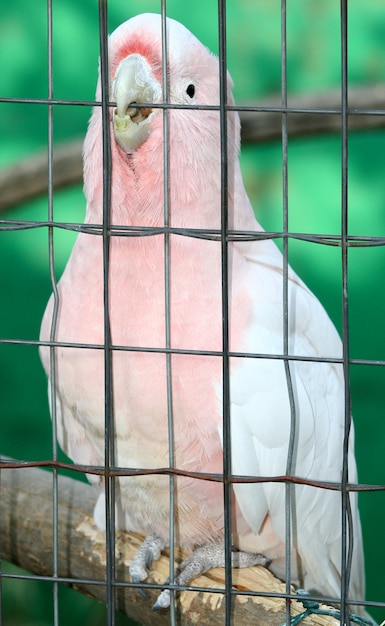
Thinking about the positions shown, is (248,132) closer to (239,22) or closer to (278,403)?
(239,22)

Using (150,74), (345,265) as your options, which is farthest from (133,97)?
(345,265)

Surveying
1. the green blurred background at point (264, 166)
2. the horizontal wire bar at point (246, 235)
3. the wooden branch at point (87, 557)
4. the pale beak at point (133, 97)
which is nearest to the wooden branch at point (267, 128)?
the green blurred background at point (264, 166)

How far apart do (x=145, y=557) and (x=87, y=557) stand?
0.45 feet

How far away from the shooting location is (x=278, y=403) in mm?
1375

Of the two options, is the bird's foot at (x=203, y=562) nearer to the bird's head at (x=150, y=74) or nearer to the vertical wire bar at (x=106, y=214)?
the vertical wire bar at (x=106, y=214)

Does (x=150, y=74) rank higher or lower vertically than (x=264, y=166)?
lower

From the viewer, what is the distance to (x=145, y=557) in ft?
5.17

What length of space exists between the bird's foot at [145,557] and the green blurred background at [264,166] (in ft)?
2.52

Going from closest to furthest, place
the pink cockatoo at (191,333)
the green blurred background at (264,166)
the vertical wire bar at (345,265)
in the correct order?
the vertical wire bar at (345,265), the pink cockatoo at (191,333), the green blurred background at (264,166)

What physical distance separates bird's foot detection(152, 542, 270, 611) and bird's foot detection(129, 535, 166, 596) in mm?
52

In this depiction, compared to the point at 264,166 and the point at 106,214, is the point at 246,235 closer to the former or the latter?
the point at 106,214

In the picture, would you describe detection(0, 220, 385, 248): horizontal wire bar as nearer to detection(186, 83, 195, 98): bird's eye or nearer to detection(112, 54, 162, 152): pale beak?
detection(112, 54, 162, 152): pale beak

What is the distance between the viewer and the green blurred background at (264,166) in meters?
2.16

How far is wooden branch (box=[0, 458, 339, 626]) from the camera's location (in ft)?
4.58
